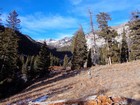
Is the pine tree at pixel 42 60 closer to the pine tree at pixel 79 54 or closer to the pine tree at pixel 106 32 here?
the pine tree at pixel 79 54

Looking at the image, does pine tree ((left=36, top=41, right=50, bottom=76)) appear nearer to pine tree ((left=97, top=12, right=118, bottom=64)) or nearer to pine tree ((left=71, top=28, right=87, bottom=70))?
pine tree ((left=71, top=28, right=87, bottom=70))

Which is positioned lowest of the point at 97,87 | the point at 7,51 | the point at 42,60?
the point at 97,87

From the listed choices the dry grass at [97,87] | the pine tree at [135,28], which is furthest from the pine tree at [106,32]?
the dry grass at [97,87]

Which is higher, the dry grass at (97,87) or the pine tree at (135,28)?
the pine tree at (135,28)

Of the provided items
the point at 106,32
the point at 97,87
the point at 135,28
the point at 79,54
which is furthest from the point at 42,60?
the point at 97,87

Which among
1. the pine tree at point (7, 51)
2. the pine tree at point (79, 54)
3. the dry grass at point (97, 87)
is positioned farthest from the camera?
the pine tree at point (79, 54)

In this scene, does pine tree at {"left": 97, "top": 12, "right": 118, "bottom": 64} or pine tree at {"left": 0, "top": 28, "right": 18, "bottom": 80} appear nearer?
pine tree at {"left": 0, "top": 28, "right": 18, "bottom": 80}

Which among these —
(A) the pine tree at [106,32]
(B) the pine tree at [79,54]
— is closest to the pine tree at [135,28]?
(A) the pine tree at [106,32]

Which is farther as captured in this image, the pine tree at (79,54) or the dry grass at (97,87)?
the pine tree at (79,54)

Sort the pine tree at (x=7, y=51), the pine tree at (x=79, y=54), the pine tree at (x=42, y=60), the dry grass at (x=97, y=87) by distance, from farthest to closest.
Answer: the pine tree at (x=79, y=54) < the pine tree at (x=42, y=60) < the pine tree at (x=7, y=51) < the dry grass at (x=97, y=87)

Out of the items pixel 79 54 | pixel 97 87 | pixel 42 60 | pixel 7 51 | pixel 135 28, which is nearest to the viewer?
pixel 97 87

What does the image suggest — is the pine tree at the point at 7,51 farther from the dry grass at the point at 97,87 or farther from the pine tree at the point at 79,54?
the pine tree at the point at 79,54

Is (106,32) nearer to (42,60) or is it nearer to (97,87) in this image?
(42,60)

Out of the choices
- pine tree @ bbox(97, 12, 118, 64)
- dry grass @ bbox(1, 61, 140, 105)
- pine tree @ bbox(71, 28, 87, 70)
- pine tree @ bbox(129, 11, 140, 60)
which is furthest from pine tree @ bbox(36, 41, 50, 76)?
dry grass @ bbox(1, 61, 140, 105)
